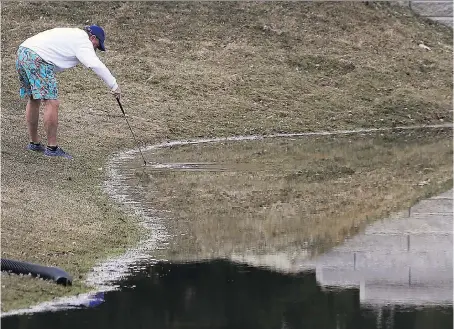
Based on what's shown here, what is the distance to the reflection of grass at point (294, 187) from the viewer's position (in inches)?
358

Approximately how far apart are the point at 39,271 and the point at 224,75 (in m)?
11.9

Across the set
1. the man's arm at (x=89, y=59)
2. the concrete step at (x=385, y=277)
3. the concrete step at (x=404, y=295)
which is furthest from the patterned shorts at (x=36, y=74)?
the concrete step at (x=404, y=295)

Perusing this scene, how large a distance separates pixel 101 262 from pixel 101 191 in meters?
2.85

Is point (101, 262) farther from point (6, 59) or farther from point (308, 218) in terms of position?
point (6, 59)

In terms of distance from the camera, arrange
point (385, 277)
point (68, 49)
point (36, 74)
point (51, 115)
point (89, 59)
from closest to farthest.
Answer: point (385, 277), point (89, 59), point (68, 49), point (36, 74), point (51, 115)

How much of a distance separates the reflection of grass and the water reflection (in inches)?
37.3

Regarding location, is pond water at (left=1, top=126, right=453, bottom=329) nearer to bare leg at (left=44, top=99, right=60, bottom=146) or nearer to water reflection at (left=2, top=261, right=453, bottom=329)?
water reflection at (left=2, top=261, right=453, bottom=329)

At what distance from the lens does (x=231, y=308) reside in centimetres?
668

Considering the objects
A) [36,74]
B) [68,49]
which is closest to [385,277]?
[68,49]

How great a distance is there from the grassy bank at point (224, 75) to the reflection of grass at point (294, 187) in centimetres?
79

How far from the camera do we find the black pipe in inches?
274

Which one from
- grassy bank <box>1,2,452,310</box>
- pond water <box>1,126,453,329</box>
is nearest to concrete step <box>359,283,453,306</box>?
pond water <box>1,126,453,329</box>

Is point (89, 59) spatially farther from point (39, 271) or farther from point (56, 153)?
point (39, 271)

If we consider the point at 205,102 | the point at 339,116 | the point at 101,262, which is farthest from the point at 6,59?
the point at 101,262
